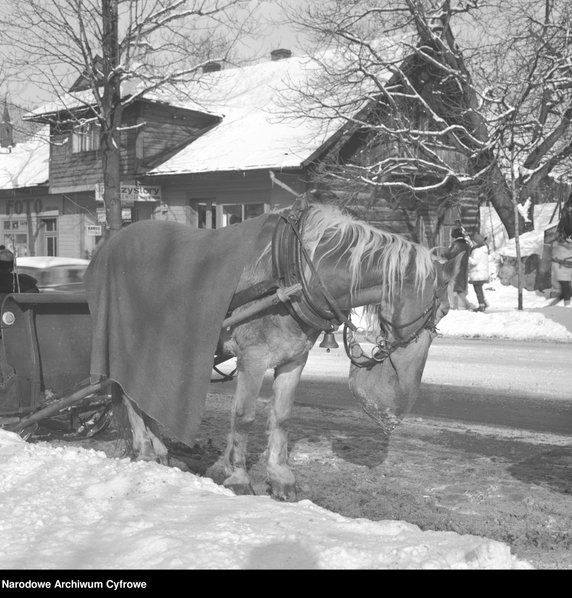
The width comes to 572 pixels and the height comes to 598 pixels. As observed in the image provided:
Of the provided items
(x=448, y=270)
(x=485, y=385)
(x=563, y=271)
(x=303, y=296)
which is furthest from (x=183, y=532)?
(x=563, y=271)

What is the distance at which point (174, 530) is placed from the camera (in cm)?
370

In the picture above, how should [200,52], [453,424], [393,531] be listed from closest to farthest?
1. [393,531]
2. [453,424]
3. [200,52]

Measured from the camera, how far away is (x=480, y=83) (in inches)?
830

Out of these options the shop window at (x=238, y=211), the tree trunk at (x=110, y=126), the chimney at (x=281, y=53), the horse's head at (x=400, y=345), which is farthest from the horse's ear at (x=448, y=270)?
the chimney at (x=281, y=53)

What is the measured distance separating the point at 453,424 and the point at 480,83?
15.6 m

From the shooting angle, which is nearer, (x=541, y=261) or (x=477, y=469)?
(x=477, y=469)

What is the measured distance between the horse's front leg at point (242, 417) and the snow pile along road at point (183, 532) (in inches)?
11.0

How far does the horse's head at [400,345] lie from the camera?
4.62 meters

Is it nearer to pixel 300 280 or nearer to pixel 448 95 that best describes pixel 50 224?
pixel 448 95

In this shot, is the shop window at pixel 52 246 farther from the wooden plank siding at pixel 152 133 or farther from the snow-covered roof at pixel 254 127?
the snow-covered roof at pixel 254 127

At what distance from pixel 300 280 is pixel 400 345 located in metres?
0.66

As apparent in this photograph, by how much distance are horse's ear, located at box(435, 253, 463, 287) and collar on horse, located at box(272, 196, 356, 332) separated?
0.57 meters
